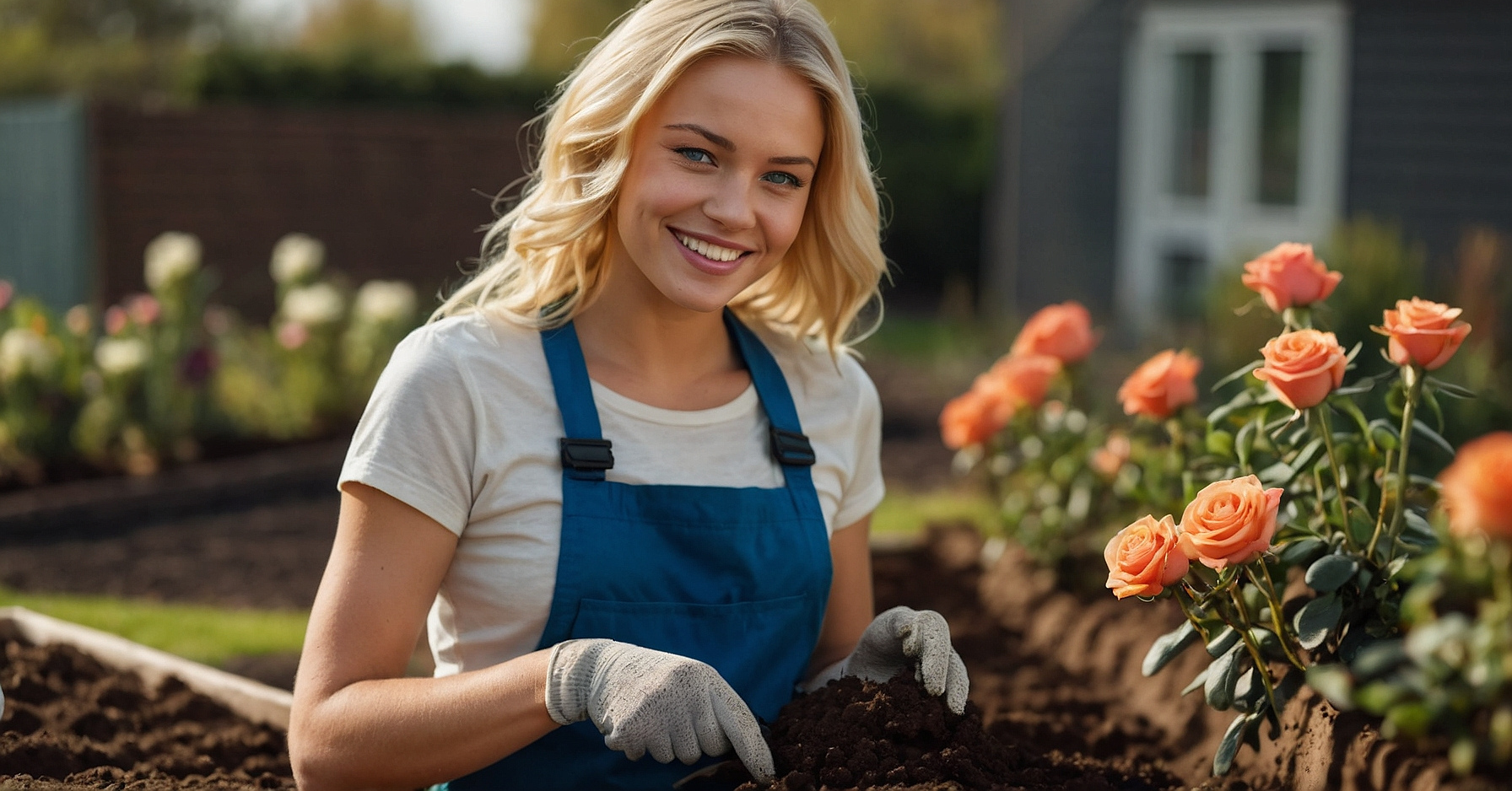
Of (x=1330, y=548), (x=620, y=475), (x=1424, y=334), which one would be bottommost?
(x=1330, y=548)

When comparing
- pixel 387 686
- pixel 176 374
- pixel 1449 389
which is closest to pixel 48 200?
pixel 176 374

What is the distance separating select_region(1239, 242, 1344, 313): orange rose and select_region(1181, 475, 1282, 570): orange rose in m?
0.53

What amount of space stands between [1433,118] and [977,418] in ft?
21.5

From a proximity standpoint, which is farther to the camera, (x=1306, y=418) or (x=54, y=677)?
(x=54, y=677)

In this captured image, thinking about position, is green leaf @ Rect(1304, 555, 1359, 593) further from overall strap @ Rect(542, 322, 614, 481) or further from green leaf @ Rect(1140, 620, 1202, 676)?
overall strap @ Rect(542, 322, 614, 481)

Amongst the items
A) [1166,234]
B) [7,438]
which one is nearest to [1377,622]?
[7,438]

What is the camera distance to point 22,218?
997 cm

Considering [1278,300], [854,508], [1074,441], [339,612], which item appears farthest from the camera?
[1074,441]

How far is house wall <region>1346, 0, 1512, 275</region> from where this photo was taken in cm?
872

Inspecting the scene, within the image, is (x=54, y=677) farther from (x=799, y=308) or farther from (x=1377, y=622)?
(x=1377, y=622)

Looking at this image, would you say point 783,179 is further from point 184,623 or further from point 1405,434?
point 184,623

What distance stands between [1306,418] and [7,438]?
5608 millimetres

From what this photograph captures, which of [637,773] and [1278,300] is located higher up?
[1278,300]

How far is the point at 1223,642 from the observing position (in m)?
1.98
